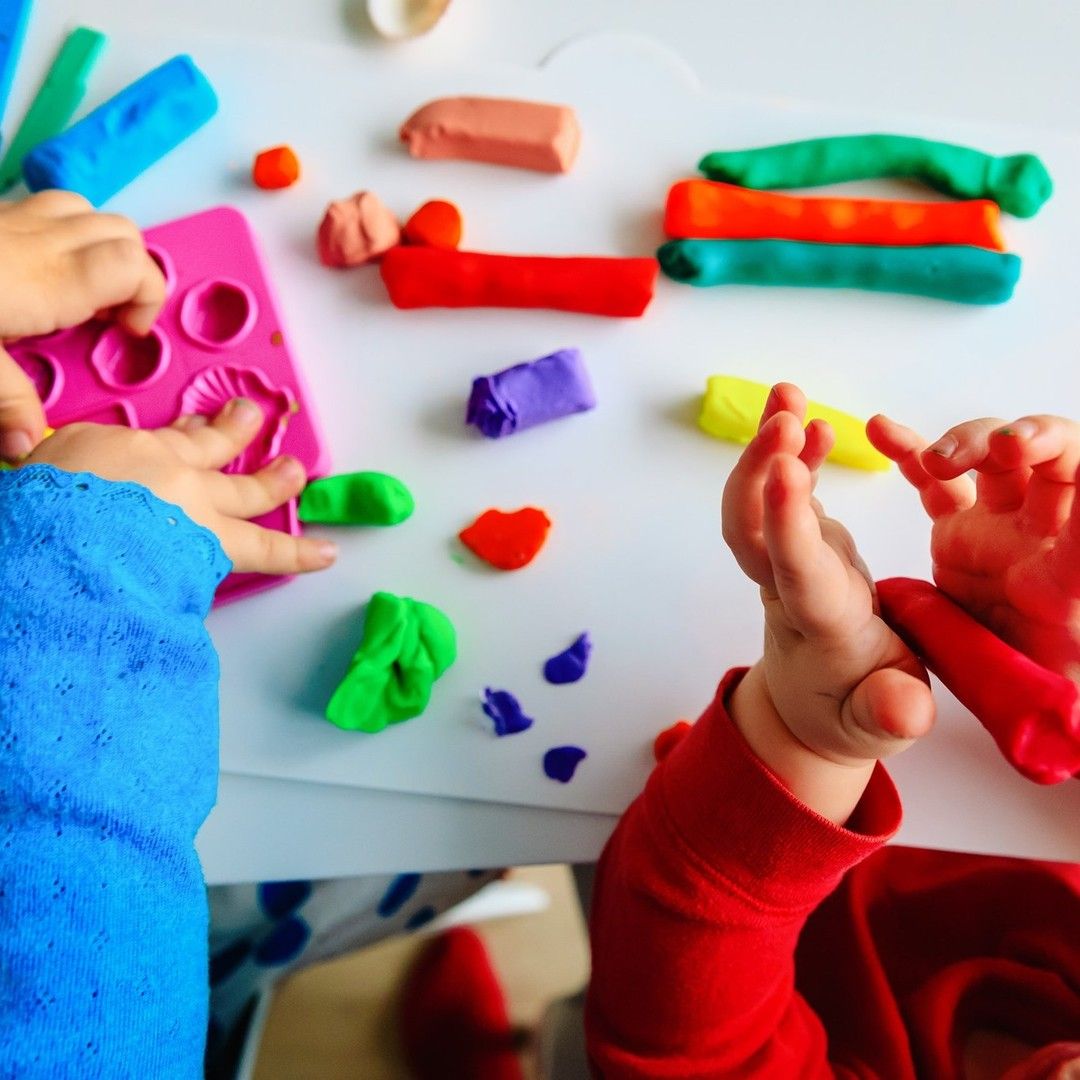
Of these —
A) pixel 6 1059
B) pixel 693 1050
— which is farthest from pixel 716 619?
pixel 6 1059

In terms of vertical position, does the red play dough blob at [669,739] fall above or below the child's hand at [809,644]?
below

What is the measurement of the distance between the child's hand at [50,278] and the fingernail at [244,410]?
0.20 feet

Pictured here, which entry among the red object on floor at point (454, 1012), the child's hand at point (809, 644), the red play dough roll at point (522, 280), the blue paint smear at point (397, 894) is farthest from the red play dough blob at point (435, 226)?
the red object on floor at point (454, 1012)

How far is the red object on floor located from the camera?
0.73 meters

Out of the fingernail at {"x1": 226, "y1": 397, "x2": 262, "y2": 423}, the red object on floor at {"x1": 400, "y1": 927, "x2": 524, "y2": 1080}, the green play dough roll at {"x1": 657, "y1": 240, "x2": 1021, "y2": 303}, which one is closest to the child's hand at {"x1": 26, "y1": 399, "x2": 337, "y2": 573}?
the fingernail at {"x1": 226, "y1": 397, "x2": 262, "y2": 423}

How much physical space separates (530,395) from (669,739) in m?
0.17

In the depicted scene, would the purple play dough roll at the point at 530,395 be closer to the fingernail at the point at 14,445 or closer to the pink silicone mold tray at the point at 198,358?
the pink silicone mold tray at the point at 198,358

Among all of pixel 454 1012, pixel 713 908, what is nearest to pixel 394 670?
pixel 713 908

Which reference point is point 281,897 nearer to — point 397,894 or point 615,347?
point 397,894

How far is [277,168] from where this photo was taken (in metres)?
0.53

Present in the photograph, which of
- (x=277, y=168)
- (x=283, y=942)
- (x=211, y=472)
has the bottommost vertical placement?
(x=283, y=942)

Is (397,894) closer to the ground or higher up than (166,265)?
closer to the ground

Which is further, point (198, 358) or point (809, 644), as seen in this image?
point (198, 358)

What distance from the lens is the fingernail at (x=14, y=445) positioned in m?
0.49
